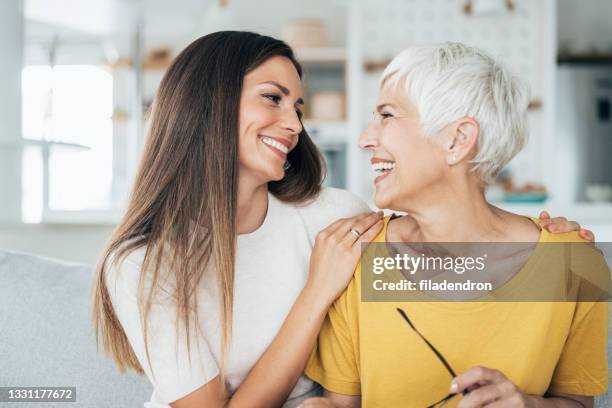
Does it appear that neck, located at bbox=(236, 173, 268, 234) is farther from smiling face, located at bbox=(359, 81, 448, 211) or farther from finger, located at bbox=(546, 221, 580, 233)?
finger, located at bbox=(546, 221, 580, 233)

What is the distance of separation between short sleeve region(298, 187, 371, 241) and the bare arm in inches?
7.7

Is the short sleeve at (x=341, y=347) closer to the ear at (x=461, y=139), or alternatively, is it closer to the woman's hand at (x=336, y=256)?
the woman's hand at (x=336, y=256)

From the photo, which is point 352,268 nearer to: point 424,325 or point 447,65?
point 424,325

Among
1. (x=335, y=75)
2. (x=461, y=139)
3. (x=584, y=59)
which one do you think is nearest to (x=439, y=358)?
(x=461, y=139)

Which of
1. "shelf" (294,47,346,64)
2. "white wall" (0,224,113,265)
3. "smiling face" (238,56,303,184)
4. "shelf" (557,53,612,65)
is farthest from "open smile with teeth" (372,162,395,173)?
"shelf" (557,53,612,65)

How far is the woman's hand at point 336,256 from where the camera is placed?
1.23 metres

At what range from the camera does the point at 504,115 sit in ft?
4.00

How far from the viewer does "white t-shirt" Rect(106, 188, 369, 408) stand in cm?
120

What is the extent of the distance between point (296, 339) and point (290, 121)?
0.45m

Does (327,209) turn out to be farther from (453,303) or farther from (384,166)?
(453,303)

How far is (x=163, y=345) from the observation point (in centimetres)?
120

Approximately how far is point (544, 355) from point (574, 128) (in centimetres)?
431

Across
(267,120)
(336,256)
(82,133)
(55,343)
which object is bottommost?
(55,343)

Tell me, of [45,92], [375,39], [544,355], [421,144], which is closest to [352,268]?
[421,144]
